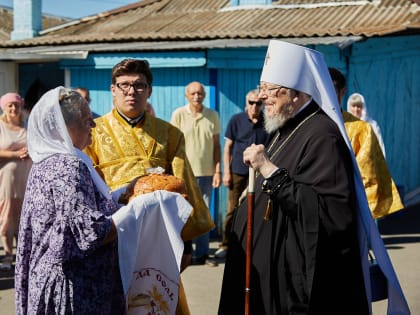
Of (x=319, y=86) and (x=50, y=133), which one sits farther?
(x=319, y=86)

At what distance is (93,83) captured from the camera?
11.6m

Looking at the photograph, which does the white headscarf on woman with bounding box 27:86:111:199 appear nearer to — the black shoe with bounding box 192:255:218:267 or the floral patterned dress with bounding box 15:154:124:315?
the floral patterned dress with bounding box 15:154:124:315

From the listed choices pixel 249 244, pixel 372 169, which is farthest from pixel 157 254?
pixel 372 169

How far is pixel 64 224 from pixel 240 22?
11.1 meters

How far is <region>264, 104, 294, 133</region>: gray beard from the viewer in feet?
13.2

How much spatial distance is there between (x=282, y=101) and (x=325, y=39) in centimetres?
678

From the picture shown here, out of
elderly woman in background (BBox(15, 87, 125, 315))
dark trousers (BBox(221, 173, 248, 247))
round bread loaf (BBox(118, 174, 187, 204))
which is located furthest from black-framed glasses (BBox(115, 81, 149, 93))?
dark trousers (BBox(221, 173, 248, 247))

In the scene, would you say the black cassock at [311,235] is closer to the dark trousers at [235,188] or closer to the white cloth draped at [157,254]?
the white cloth draped at [157,254]

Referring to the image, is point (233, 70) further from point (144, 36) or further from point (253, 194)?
point (253, 194)

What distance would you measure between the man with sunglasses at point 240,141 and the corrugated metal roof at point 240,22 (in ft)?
8.56

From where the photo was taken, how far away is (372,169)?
243 inches

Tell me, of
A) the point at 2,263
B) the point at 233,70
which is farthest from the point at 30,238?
the point at 233,70

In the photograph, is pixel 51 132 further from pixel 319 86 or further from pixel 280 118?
pixel 319 86

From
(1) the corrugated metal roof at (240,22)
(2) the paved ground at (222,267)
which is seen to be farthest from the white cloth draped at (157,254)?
(1) the corrugated metal roof at (240,22)
